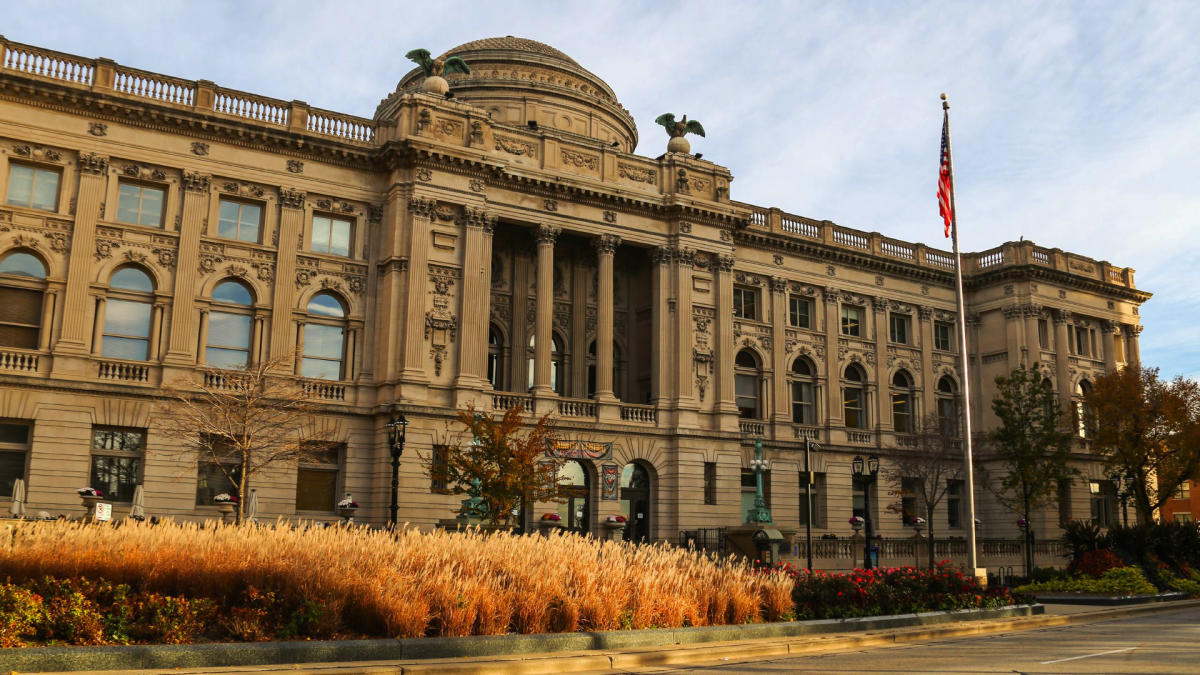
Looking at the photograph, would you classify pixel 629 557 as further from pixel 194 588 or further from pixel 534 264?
pixel 534 264

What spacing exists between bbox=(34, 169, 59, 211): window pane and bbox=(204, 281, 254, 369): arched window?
20.4ft

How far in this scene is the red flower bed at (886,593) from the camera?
19.9 m

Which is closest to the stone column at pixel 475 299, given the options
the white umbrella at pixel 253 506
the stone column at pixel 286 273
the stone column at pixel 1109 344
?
the stone column at pixel 286 273

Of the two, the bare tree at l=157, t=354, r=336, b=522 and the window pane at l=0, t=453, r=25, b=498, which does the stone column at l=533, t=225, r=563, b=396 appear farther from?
the window pane at l=0, t=453, r=25, b=498

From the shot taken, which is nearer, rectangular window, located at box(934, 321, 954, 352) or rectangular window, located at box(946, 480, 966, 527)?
rectangular window, located at box(946, 480, 966, 527)

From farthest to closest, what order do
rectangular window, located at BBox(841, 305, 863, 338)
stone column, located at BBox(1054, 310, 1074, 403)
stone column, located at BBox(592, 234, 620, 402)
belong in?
stone column, located at BBox(1054, 310, 1074, 403), rectangular window, located at BBox(841, 305, 863, 338), stone column, located at BBox(592, 234, 620, 402)

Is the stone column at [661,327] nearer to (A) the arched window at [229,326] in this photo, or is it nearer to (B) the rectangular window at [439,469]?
(B) the rectangular window at [439,469]

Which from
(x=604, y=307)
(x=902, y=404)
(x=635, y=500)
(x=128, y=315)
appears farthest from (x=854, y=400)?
(x=128, y=315)

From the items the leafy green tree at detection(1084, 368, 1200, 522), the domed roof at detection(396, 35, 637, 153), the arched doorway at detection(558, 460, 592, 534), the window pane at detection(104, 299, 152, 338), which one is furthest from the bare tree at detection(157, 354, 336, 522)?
the leafy green tree at detection(1084, 368, 1200, 522)

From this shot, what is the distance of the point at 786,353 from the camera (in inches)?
2000

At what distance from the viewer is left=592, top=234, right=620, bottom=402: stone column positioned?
1697 inches

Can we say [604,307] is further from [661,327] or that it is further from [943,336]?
[943,336]

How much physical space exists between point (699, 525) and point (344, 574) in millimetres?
29856

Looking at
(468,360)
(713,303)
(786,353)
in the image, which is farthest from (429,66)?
(786,353)
